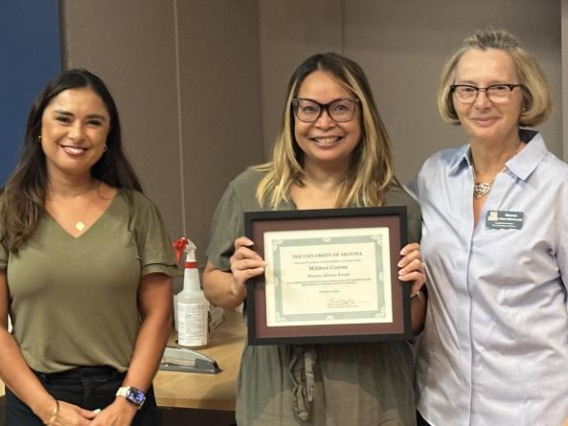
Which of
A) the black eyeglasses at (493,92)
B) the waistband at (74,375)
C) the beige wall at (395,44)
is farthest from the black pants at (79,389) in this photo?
the beige wall at (395,44)

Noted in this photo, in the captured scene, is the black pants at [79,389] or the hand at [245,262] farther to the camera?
the black pants at [79,389]

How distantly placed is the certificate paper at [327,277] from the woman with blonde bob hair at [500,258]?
170 mm

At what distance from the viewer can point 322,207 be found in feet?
6.41

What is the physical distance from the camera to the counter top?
2268 millimetres

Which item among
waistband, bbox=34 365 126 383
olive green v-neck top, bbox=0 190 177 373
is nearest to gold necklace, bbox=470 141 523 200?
olive green v-neck top, bbox=0 190 177 373

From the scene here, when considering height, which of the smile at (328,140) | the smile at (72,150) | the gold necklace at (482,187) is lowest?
the gold necklace at (482,187)

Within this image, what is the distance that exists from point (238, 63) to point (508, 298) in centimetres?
255

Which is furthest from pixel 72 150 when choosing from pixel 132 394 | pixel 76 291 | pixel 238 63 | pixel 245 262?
pixel 238 63

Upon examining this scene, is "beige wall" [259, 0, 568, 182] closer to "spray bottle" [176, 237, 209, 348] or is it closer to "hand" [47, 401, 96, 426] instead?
"spray bottle" [176, 237, 209, 348]

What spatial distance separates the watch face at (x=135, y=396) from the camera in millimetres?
1950

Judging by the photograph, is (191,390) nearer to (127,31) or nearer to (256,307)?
(256,307)

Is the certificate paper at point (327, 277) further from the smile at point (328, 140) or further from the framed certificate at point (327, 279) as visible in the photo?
the smile at point (328, 140)

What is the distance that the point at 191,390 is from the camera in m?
2.32

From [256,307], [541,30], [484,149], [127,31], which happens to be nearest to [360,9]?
[541,30]
